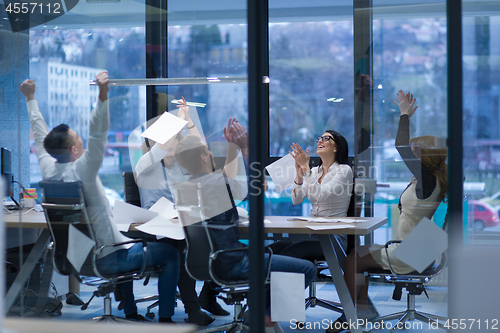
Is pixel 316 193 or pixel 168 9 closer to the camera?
pixel 168 9

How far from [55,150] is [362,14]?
7.09 feet

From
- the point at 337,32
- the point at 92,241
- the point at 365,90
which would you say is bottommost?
the point at 92,241

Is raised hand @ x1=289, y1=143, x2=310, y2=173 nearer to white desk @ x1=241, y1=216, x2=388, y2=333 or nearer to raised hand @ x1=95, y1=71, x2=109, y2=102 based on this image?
white desk @ x1=241, y1=216, x2=388, y2=333

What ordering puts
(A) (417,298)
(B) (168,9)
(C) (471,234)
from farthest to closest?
(B) (168,9), (A) (417,298), (C) (471,234)

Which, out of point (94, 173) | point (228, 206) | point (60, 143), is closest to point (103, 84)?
point (60, 143)

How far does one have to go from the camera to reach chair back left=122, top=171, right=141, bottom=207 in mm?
3002

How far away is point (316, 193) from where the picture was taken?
3727mm

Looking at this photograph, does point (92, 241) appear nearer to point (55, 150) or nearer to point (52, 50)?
point (55, 150)

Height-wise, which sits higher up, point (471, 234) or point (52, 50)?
point (52, 50)

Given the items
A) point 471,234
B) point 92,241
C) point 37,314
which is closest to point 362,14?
point 471,234

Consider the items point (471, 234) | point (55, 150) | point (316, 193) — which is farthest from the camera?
point (316, 193)

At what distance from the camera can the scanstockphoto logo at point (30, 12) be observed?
3.08m

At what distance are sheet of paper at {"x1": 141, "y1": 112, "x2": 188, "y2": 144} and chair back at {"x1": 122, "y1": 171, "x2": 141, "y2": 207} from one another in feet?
1.09

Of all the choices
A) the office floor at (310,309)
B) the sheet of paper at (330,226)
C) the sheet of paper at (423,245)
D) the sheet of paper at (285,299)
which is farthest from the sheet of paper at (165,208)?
the sheet of paper at (423,245)
